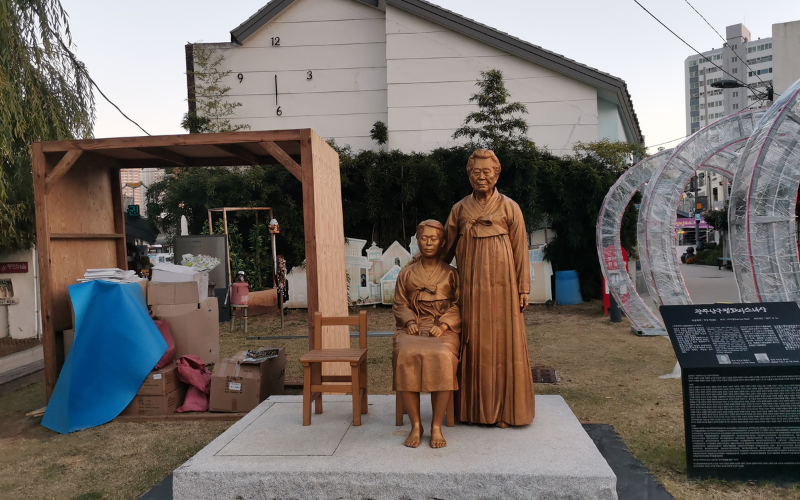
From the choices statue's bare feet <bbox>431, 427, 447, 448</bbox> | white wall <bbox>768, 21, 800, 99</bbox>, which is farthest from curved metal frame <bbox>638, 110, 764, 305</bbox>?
white wall <bbox>768, 21, 800, 99</bbox>

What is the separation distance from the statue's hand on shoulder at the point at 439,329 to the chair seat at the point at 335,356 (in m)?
0.60

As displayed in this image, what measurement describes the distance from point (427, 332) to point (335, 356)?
2.36ft

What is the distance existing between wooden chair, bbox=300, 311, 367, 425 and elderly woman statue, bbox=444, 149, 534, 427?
2.36 feet

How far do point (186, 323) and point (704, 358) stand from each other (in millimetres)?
4753

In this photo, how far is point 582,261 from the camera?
12.9 metres

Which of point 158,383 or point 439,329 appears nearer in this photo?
point 439,329

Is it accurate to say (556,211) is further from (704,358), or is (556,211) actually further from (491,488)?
(491,488)

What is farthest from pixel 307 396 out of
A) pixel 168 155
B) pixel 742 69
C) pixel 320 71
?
pixel 742 69

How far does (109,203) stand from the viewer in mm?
6855

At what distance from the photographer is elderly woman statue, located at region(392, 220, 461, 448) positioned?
138 inches

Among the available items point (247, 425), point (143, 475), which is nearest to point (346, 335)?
point (247, 425)

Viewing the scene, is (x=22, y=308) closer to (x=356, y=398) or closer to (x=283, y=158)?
(x=283, y=158)

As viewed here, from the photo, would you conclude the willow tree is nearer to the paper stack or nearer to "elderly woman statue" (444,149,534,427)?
the paper stack

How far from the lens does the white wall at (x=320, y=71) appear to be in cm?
1557
